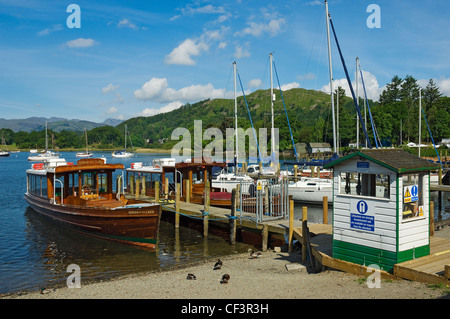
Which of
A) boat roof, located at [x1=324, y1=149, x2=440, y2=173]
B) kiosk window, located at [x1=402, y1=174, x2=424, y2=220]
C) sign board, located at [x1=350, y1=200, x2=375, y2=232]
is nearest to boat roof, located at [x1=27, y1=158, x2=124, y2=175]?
boat roof, located at [x1=324, y1=149, x2=440, y2=173]

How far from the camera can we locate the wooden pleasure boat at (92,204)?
791 inches

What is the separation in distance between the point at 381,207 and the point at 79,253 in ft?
50.2

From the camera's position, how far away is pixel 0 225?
28.2 m

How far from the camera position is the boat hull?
65.4 feet

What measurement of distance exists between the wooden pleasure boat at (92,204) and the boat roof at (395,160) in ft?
38.4

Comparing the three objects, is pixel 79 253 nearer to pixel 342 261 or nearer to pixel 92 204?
pixel 92 204

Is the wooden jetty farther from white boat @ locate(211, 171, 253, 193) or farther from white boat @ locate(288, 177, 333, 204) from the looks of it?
white boat @ locate(288, 177, 333, 204)

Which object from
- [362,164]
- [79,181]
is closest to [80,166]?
[79,181]

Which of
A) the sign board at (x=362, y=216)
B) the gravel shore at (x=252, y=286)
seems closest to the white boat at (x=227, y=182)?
the gravel shore at (x=252, y=286)

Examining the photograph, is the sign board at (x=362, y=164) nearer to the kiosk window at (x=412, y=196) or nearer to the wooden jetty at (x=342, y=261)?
the kiosk window at (x=412, y=196)

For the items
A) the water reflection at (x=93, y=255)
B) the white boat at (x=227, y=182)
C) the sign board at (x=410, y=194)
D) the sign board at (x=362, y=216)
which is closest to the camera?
the sign board at (x=410, y=194)
